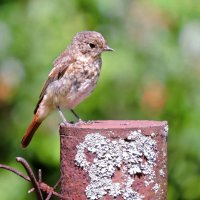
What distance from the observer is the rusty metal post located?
2826 millimetres

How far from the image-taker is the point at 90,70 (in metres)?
4.53

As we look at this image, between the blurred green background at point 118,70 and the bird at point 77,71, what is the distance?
1436 mm

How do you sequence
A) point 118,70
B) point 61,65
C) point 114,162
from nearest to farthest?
point 114,162 < point 61,65 < point 118,70

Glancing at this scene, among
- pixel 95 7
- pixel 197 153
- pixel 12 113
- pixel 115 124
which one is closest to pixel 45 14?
pixel 95 7

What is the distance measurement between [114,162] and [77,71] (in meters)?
1.75

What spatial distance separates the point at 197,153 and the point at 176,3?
112 cm

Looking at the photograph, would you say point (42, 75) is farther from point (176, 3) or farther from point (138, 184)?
point (138, 184)

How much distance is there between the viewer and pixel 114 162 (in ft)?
9.27

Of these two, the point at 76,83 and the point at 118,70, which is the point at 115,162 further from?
the point at 118,70

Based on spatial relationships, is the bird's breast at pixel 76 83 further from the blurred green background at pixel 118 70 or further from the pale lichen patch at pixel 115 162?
the pale lichen patch at pixel 115 162

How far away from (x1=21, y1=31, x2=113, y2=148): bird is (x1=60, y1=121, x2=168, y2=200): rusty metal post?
157 centimetres

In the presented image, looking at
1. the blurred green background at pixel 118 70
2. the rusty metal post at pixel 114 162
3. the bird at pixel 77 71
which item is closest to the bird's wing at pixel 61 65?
the bird at pixel 77 71

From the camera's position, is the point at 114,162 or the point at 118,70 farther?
the point at 118,70

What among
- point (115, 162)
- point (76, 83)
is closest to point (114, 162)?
point (115, 162)
